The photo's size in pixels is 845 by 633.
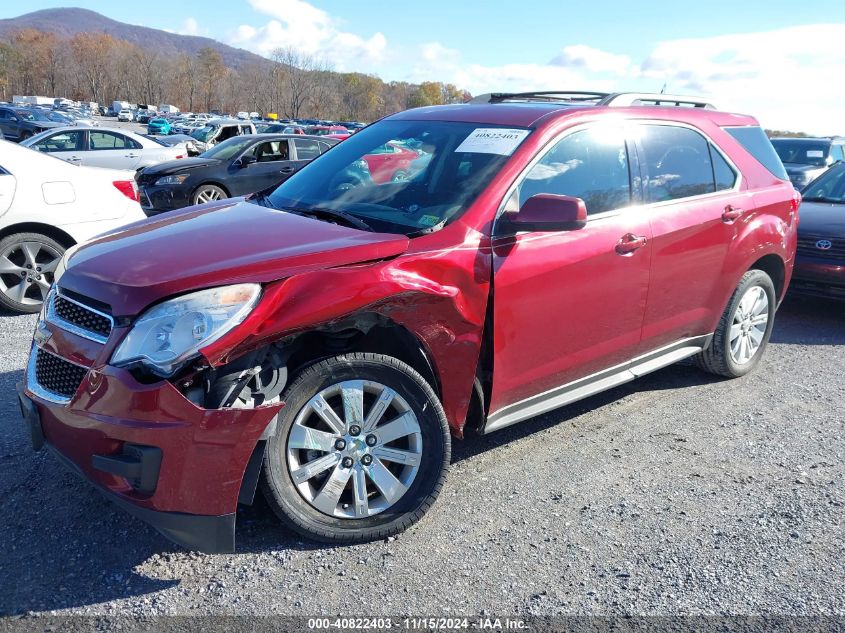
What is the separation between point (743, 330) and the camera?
505 cm

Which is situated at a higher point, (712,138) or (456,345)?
(712,138)

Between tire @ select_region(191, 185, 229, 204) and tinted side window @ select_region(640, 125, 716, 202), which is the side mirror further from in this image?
tire @ select_region(191, 185, 229, 204)

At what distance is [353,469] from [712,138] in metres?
3.30

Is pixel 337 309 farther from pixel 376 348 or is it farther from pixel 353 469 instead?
pixel 353 469

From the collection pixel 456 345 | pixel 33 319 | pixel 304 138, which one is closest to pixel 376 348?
pixel 456 345

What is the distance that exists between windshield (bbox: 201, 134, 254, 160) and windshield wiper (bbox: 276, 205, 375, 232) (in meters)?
9.47

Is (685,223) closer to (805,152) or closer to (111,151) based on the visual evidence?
(805,152)

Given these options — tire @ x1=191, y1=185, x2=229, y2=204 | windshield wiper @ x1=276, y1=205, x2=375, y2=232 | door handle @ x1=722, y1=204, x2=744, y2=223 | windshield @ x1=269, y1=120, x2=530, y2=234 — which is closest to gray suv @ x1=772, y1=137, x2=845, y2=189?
tire @ x1=191, y1=185, x2=229, y2=204

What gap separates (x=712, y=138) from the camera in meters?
4.66

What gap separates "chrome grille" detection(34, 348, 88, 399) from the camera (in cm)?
276

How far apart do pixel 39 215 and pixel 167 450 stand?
180 inches

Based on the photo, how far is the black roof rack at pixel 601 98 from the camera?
4.20m

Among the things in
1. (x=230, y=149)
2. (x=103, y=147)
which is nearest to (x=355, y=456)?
(x=230, y=149)

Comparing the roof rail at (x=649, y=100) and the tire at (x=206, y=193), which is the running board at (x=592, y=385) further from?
the tire at (x=206, y=193)
